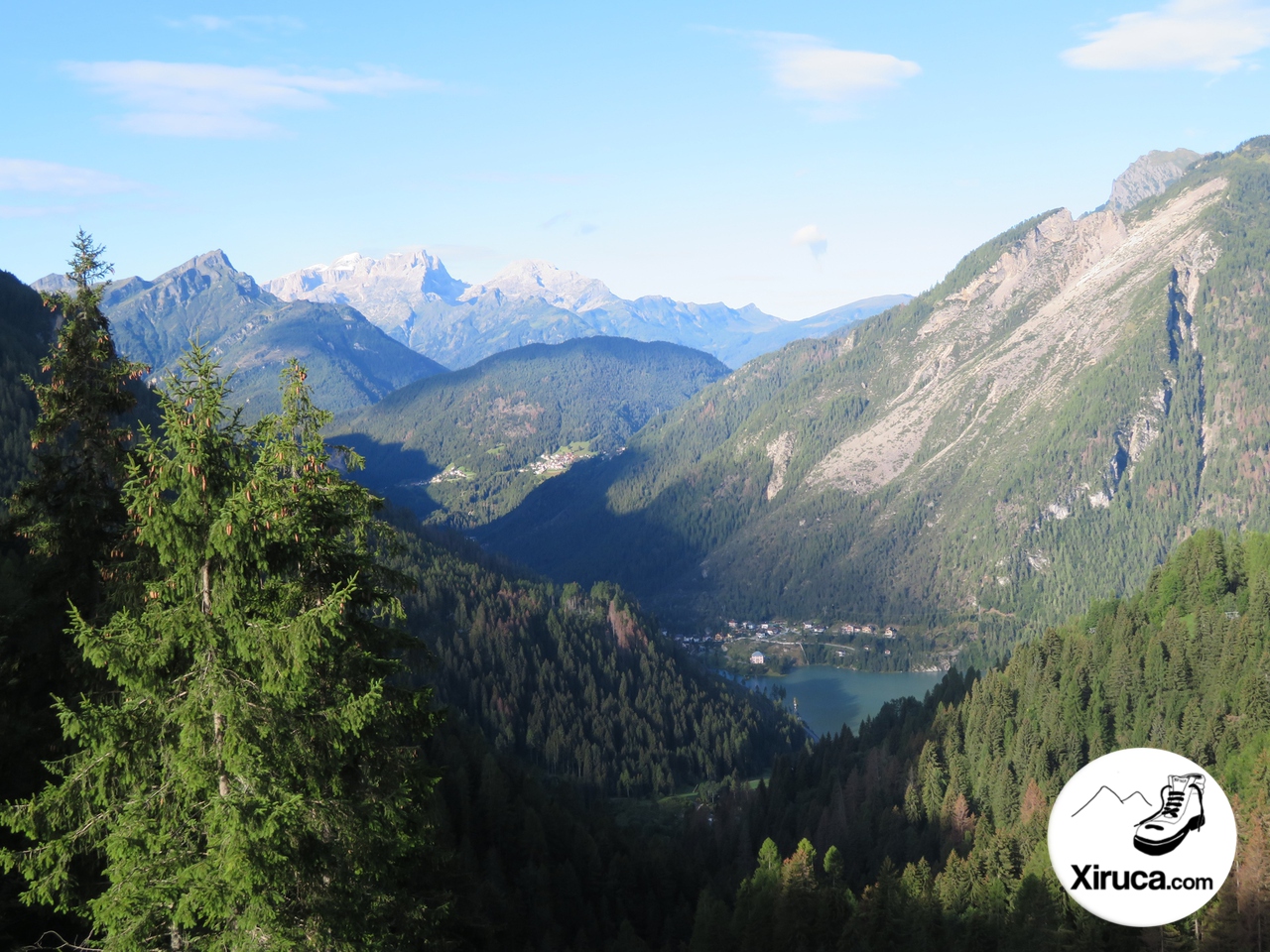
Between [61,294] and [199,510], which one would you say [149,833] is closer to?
[199,510]

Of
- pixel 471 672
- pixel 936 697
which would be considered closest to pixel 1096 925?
pixel 936 697

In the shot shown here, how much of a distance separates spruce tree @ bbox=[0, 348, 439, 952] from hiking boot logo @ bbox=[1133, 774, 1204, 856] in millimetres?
25197

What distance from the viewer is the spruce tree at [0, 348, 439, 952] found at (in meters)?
18.8

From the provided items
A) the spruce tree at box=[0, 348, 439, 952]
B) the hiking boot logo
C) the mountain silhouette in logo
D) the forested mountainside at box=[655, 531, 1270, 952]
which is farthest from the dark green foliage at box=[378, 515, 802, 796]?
the spruce tree at box=[0, 348, 439, 952]

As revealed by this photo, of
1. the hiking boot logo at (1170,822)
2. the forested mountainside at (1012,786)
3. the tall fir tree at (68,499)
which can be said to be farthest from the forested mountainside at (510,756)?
the hiking boot logo at (1170,822)

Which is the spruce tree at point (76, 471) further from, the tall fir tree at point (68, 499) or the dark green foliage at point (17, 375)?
the dark green foliage at point (17, 375)

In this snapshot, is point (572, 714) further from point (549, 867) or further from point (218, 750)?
point (218, 750)

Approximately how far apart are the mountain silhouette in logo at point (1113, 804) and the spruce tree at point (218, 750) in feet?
76.1

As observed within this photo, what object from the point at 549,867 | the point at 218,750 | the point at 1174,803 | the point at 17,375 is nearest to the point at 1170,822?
the point at 1174,803

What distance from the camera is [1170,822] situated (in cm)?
3206

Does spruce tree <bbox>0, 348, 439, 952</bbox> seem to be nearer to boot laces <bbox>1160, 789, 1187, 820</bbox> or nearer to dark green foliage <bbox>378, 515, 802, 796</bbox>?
boot laces <bbox>1160, 789, 1187, 820</bbox>

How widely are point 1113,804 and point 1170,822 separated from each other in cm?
210

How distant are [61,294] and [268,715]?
2263 centimetres

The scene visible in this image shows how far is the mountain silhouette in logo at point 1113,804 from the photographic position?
31.8 meters
